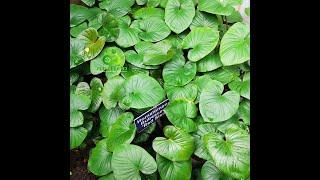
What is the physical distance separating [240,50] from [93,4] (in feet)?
3.09

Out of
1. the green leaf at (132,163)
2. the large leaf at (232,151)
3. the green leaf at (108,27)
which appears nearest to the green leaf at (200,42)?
the green leaf at (108,27)

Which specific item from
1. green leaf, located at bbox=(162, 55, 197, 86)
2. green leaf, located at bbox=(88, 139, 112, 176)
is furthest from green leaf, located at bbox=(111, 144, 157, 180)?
green leaf, located at bbox=(162, 55, 197, 86)

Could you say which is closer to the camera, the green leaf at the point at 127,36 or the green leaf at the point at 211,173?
the green leaf at the point at 211,173

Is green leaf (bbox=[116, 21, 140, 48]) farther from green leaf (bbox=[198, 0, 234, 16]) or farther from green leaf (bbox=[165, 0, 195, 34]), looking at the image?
green leaf (bbox=[198, 0, 234, 16])

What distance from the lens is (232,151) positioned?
4.55ft

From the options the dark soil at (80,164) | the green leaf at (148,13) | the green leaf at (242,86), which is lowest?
the dark soil at (80,164)

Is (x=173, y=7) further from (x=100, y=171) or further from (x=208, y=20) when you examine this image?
(x=100, y=171)

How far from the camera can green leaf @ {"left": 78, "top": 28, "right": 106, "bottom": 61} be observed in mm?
1858

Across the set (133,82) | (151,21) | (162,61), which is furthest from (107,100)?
(151,21)

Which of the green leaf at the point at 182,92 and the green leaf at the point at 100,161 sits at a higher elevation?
the green leaf at the point at 182,92

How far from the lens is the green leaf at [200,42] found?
5.91 ft

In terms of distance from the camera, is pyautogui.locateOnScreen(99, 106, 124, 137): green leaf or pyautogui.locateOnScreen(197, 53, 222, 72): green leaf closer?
pyautogui.locateOnScreen(99, 106, 124, 137): green leaf

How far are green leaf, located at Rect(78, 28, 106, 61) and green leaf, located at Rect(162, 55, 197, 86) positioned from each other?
1.18ft

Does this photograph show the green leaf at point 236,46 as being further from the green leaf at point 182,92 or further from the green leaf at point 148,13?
the green leaf at point 148,13
